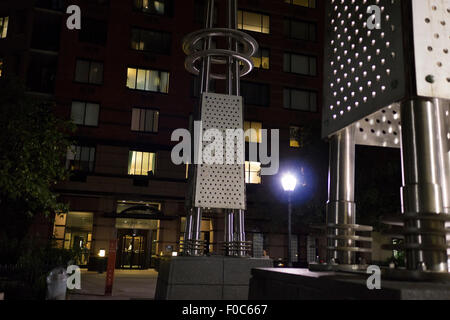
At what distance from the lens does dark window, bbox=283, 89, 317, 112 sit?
32.0m

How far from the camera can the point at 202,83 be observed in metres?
9.68

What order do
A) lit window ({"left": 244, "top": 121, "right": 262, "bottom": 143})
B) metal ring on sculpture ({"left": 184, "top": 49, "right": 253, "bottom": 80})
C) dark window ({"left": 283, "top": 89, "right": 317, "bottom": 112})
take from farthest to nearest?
dark window ({"left": 283, "top": 89, "right": 317, "bottom": 112}) → lit window ({"left": 244, "top": 121, "right": 262, "bottom": 143}) → metal ring on sculpture ({"left": 184, "top": 49, "right": 253, "bottom": 80})

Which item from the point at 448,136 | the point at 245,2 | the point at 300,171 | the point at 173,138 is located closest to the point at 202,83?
the point at 448,136

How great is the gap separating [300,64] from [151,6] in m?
12.6

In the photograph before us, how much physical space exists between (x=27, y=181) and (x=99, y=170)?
11927 mm

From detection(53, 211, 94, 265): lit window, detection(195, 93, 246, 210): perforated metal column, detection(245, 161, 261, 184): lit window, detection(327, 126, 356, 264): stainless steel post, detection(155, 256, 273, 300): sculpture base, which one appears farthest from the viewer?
detection(245, 161, 261, 184): lit window

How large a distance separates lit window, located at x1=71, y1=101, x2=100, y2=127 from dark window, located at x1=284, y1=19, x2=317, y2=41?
16.4 metres

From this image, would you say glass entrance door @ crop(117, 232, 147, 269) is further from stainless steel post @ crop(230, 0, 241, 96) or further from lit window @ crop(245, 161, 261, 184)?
stainless steel post @ crop(230, 0, 241, 96)

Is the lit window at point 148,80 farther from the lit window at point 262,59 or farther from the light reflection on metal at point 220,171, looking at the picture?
the light reflection on metal at point 220,171

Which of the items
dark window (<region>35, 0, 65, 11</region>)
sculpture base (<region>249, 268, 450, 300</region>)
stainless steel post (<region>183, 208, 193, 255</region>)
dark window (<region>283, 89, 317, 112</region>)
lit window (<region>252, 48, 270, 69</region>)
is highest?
dark window (<region>35, 0, 65, 11</region>)

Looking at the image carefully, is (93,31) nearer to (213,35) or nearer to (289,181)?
(289,181)

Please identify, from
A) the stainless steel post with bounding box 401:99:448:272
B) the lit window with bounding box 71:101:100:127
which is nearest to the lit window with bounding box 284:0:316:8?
the lit window with bounding box 71:101:100:127

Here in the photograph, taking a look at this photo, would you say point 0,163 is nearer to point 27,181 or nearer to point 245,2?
point 27,181

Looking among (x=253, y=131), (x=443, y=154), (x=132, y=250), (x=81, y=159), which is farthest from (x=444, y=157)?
(x=132, y=250)
